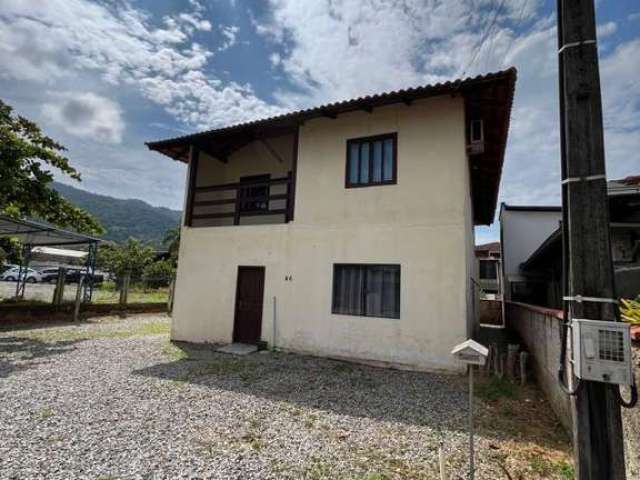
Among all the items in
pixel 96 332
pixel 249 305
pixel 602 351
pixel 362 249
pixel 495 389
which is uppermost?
pixel 362 249

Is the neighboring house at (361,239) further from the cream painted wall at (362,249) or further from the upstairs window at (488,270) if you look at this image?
the upstairs window at (488,270)

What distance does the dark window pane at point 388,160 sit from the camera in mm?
8219

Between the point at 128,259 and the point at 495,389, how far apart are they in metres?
30.8

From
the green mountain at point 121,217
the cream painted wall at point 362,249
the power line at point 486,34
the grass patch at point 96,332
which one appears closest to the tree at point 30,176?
the grass patch at point 96,332

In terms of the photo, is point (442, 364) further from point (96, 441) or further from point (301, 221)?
point (96, 441)

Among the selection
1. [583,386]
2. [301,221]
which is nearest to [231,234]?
[301,221]

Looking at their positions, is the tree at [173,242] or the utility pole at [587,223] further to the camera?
the tree at [173,242]

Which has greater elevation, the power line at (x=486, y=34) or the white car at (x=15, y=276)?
the power line at (x=486, y=34)

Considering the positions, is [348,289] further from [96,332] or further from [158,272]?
[158,272]

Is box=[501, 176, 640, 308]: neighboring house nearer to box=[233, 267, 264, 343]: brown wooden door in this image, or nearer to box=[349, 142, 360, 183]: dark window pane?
box=[349, 142, 360, 183]: dark window pane

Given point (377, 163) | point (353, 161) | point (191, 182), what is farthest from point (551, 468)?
point (191, 182)

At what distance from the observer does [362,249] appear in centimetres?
806

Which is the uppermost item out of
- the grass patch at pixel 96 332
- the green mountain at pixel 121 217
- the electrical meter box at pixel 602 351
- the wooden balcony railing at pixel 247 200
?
the green mountain at pixel 121 217

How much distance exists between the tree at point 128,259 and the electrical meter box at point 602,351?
3037 cm
